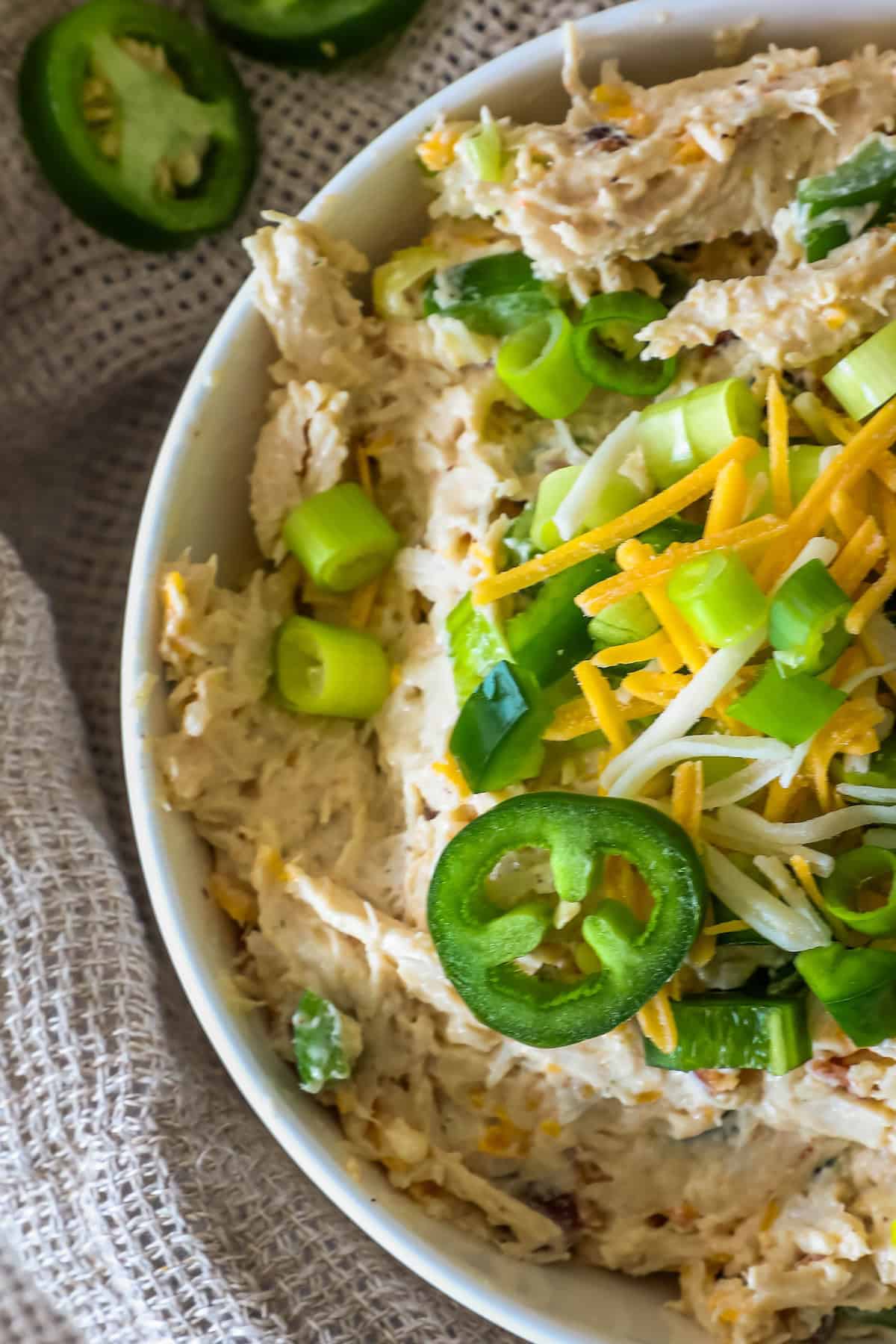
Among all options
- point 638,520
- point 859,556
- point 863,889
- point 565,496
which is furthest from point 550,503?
point 863,889

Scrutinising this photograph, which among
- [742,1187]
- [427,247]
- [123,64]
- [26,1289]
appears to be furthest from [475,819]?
[123,64]

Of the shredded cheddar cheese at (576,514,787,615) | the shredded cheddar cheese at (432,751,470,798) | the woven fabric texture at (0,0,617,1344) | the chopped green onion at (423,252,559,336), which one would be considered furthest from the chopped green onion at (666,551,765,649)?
the woven fabric texture at (0,0,617,1344)

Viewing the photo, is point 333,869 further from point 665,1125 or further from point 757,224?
point 757,224

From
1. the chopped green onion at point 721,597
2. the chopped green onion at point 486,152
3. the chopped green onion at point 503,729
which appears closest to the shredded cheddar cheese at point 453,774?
the chopped green onion at point 503,729

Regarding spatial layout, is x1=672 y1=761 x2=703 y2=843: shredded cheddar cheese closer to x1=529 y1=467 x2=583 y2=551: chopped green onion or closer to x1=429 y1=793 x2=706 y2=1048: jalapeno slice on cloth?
x1=429 y1=793 x2=706 y2=1048: jalapeno slice on cloth

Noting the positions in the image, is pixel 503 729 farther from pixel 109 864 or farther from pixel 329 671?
pixel 109 864

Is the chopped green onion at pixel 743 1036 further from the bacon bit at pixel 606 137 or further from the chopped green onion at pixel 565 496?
the bacon bit at pixel 606 137
